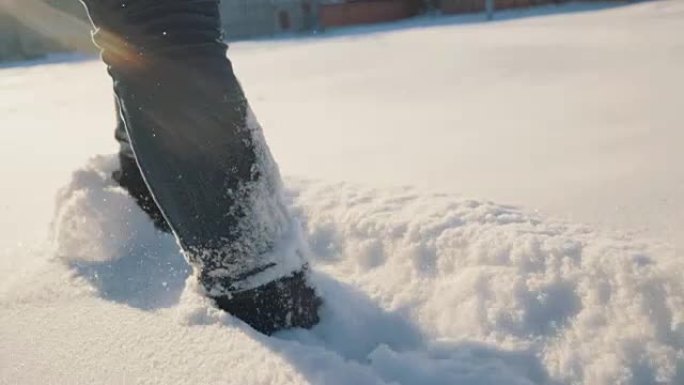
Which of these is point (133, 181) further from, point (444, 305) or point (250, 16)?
point (250, 16)

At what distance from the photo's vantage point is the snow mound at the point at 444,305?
50 centimetres

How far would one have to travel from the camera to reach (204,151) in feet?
1.80

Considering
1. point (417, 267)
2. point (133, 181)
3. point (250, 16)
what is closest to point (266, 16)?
point (250, 16)

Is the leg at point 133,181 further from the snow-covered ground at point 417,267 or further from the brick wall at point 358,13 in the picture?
the brick wall at point 358,13

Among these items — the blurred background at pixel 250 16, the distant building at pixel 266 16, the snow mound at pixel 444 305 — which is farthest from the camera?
the distant building at pixel 266 16

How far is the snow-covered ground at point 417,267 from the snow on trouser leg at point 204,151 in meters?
0.04

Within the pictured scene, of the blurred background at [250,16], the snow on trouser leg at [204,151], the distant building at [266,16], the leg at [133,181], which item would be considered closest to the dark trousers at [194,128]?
the snow on trouser leg at [204,151]

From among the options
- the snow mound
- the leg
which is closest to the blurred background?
the leg

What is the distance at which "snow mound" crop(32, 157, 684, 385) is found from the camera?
0.50 metres

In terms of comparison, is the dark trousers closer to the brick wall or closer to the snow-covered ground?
the snow-covered ground

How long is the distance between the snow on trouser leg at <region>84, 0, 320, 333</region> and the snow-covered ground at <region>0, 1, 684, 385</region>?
38 millimetres

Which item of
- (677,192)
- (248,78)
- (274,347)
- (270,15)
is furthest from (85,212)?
(270,15)

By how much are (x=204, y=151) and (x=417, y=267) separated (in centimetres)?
24

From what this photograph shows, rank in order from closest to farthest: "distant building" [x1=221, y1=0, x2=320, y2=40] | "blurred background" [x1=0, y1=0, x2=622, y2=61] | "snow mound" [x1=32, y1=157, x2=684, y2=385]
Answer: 1. "snow mound" [x1=32, y1=157, x2=684, y2=385]
2. "blurred background" [x1=0, y1=0, x2=622, y2=61]
3. "distant building" [x1=221, y1=0, x2=320, y2=40]
